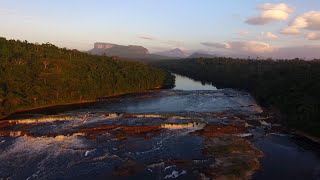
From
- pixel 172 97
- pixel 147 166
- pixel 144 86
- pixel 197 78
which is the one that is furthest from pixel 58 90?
pixel 197 78

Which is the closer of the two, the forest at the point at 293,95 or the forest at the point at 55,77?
the forest at the point at 293,95

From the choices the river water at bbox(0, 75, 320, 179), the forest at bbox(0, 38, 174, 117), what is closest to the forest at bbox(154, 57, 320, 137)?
the river water at bbox(0, 75, 320, 179)

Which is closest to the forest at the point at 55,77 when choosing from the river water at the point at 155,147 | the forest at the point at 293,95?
the river water at the point at 155,147

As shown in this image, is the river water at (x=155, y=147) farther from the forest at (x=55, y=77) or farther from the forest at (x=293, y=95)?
the forest at (x=55, y=77)

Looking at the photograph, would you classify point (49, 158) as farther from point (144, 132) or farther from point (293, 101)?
point (293, 101)

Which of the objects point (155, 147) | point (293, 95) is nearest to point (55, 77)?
point (155, 147)
